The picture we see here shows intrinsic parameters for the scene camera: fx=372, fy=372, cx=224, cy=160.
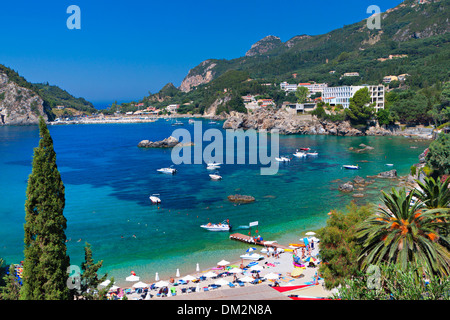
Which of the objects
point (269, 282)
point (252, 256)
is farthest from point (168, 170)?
point (269, 282)

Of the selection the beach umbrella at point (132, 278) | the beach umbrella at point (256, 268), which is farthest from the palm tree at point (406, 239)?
the beach umbrella at point (132, 278)

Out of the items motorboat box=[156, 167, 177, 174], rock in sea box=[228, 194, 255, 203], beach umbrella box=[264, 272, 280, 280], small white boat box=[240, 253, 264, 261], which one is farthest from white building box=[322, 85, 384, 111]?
beach umbrella box=[264, 272, 280, 280]

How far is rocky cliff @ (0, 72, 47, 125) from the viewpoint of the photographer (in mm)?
173375

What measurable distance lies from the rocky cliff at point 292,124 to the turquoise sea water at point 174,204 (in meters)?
24.0

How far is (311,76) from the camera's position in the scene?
7510 inches

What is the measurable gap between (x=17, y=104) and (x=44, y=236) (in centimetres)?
18980

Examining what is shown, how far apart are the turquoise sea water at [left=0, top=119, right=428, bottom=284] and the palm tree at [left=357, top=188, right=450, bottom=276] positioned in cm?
1328

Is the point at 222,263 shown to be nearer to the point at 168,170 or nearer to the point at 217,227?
the point at 217,227

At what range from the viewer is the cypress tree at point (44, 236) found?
→ 40.9 ft

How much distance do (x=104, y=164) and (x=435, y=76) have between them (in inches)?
4314

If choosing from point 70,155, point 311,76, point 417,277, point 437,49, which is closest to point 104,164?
point 70,155

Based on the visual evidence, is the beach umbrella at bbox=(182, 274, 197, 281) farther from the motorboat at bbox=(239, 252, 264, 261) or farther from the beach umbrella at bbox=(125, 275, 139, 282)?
the motorboat at bbox=(239, 252, 264, 261)

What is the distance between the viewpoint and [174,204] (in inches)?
1607
